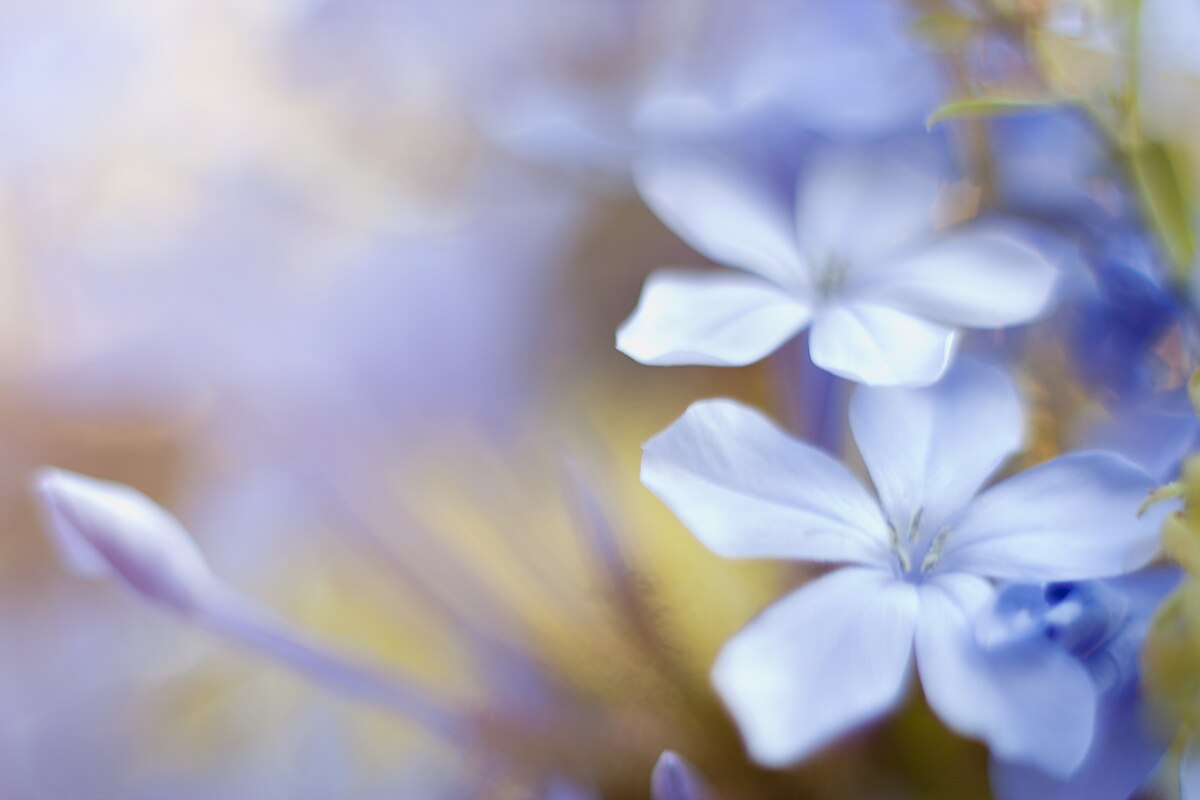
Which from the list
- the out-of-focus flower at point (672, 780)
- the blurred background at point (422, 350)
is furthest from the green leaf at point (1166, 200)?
the out-of-focus flower at point (672, 780)

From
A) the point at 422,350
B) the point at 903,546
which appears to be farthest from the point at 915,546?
the point at 422,350

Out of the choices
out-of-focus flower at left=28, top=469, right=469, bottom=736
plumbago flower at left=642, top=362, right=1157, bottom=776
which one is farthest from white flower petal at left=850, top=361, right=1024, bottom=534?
out-of-focus flower at left=28, top=469, right=469, bottom=736

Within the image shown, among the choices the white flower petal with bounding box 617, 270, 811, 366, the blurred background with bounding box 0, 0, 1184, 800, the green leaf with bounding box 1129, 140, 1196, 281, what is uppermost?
the green leaf with bounding box 1129, 140, 1196, 281

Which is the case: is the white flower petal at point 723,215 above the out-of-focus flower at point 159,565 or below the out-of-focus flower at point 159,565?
above

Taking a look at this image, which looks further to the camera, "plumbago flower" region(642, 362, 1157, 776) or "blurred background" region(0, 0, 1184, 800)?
"blurred background" region(0, 0, 1184, 800)

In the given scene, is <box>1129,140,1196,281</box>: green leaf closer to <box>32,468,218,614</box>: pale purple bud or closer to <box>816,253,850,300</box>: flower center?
<box>816,253,850,300</box>: flower center

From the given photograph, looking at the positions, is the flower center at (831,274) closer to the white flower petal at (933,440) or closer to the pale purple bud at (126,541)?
the white flower petal at (933,440)

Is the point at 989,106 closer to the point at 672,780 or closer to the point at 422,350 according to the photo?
the point at 672,780
